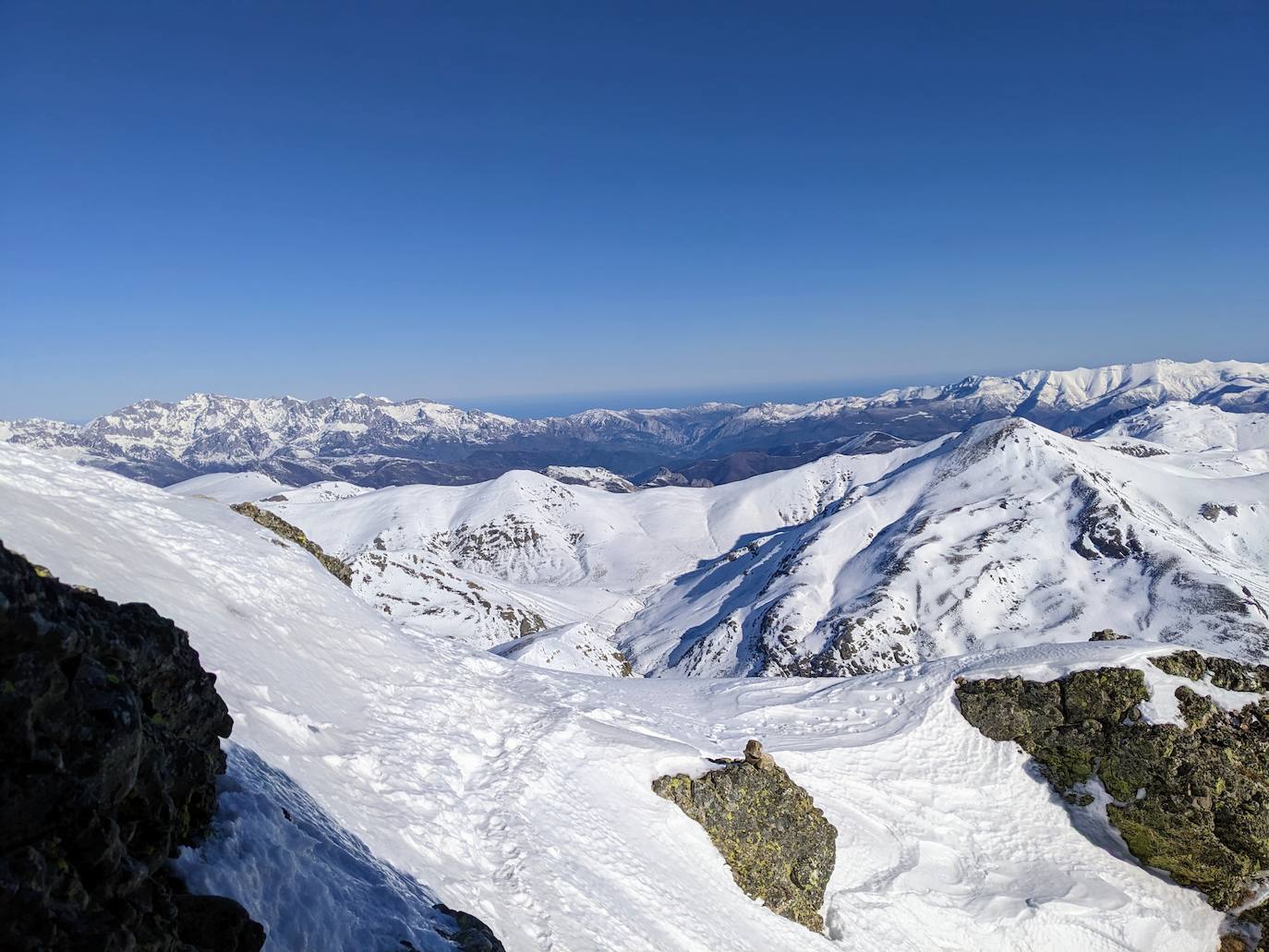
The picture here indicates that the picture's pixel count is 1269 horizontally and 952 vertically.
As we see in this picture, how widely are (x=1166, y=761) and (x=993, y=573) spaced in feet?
369

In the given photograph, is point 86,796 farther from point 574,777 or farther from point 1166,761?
point 1166,761

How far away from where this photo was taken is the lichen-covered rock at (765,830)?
22.9 metres

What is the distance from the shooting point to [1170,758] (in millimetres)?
31422

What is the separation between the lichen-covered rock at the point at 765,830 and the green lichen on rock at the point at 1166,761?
16.1 meters

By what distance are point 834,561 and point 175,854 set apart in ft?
517

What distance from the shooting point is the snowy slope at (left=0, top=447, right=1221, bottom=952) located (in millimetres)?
14555

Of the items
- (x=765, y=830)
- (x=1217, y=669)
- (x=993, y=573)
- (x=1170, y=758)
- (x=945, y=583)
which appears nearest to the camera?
(x=765, y=830)

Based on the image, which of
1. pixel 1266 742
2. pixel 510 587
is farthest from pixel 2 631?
pixel 510 587

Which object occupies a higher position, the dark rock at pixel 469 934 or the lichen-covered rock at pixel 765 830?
the dark rock at pixel 469 934

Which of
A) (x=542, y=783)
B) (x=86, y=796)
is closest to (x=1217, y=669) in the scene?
(x=542, y=783)

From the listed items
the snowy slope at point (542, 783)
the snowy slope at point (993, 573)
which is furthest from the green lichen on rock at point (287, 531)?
the snowy slope at point (993, 573)

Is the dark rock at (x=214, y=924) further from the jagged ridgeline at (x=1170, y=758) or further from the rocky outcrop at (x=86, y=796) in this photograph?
the jagged ridgeline at (x=1170, y=758)

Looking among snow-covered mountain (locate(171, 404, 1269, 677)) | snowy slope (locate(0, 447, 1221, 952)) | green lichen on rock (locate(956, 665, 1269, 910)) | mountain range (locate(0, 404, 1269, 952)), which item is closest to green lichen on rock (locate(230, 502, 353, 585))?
mountain range (locate(0, 404, 1269, 952))

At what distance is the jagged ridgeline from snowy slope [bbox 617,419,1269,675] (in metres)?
86.7
